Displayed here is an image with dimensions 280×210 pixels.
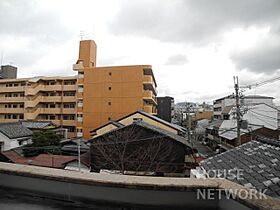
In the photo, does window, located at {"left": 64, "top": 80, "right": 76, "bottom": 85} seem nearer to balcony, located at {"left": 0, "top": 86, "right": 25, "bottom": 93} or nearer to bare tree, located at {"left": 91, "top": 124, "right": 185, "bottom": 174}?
balcony, located at {"left": 0, "top": 86, "right": 25, "bottom": 93}

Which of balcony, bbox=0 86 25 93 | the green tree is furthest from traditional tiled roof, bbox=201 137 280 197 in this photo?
balcony, bbox=0 86 25 93

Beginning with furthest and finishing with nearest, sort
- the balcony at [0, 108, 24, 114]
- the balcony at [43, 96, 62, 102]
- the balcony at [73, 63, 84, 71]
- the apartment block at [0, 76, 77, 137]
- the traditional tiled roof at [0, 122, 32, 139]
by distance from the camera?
the balcony at [0, 108, 24, 114]
the balcony at [43, 96, 62, 102]
the apartment block at [0, 76, 77, 137]
the balcony at [73, 63, 84, 71]
the traditional tiled roof at [0, 122, 32, 139]

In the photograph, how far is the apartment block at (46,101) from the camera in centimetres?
2984

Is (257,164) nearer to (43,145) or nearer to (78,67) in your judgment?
(43,145)

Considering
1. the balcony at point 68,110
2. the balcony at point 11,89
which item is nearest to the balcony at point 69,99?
the balcony at point 68,110

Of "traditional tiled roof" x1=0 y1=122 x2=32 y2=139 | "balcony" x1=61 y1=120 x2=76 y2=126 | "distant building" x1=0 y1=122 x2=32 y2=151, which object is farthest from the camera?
"balcony" x1=61 y1=120 x2=76 y2=126

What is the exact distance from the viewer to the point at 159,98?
46.6 meters

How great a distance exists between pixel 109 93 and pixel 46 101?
10.9 metres

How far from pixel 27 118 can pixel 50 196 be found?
103 feet

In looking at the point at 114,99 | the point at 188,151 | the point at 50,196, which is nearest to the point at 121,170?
the point at 188,151

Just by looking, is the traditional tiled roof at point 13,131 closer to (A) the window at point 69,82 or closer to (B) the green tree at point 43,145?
(B) the green tree at point 43,145

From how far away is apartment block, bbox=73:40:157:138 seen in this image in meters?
25.5

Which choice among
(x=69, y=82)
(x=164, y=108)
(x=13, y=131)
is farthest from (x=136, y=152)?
(x=164, y=108)

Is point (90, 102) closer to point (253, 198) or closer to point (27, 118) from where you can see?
point (27, 118)
